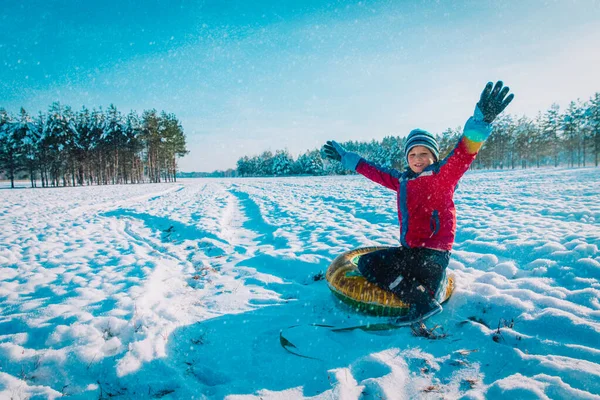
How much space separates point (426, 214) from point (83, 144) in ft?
181

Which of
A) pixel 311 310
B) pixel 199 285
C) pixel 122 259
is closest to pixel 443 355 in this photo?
pixel 311 310

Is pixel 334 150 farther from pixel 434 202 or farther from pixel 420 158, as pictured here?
pixel 434 202

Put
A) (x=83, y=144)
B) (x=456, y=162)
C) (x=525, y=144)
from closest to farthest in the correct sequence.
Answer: (x=456, y=162) < (x=83, y=144) < (x=525, y=144)

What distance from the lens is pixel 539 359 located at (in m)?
2.07

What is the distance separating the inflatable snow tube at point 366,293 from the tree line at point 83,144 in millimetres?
52001

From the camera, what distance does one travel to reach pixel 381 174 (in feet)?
11.4

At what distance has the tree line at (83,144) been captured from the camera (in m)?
39.1

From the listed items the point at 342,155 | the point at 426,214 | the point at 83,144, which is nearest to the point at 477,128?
the point at 426,214

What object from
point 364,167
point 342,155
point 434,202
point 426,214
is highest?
point 342,155

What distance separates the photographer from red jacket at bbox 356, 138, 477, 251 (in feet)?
9.35

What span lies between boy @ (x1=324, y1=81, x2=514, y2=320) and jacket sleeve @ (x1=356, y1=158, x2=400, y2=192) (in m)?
0.16

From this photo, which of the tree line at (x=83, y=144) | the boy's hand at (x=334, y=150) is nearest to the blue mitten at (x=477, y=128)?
the boy's hand at (x=334, y=150)

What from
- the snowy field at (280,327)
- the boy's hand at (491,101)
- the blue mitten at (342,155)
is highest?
the boy's hand at (491,101)

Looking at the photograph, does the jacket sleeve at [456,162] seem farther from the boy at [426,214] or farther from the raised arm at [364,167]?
the raised arm at [364,167]
